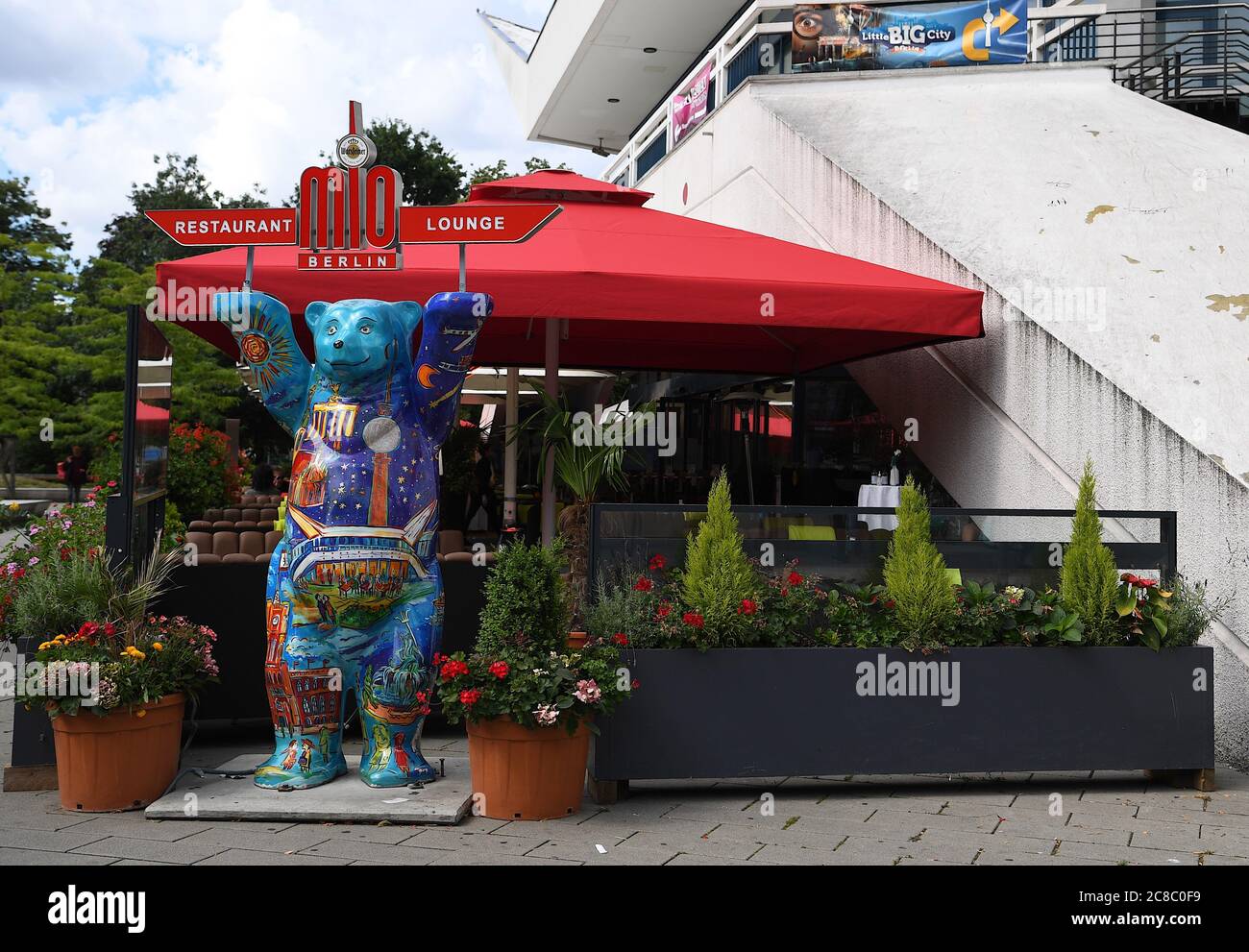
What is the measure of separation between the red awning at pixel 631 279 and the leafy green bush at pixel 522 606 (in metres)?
1.87

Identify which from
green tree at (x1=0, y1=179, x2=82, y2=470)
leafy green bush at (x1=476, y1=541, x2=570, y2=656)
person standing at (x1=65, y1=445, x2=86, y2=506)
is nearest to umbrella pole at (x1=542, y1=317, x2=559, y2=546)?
leafy green bush at (x1=476, y1=541, x2=570, y2=656)

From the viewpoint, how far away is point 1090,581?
604cm

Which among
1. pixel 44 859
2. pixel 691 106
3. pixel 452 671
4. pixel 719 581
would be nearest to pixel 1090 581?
pixel 719 581

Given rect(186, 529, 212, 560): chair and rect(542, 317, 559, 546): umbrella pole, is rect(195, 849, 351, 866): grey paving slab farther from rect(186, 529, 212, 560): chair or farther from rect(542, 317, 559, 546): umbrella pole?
rect(542, 317, 559, 546): umbrella pole

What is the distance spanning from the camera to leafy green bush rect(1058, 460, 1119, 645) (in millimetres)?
6008

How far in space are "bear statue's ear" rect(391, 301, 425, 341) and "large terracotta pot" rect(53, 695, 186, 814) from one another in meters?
2.08

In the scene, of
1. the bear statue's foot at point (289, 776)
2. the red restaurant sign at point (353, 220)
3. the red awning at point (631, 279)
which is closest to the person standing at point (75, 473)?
the red awning at point (631, 279)

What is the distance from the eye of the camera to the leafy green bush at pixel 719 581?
569 cm

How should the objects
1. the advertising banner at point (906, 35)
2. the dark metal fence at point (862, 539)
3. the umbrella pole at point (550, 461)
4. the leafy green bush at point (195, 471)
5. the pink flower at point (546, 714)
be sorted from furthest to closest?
the advertising banner at point (906, 35) < the leafy green bush at point (195, 471) < the umbrella pole at point (550, 461) < the dark metal fence at point (862, 539) < the pink flower at point (546, 714)

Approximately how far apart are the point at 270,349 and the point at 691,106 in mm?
11864

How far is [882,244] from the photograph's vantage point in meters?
9.95

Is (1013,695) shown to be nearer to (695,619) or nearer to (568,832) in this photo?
(695,619)

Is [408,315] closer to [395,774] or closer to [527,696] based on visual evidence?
[527,696]

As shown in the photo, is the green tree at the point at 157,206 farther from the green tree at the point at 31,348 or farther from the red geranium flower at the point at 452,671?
the red geranium flower at the point at 452,671
